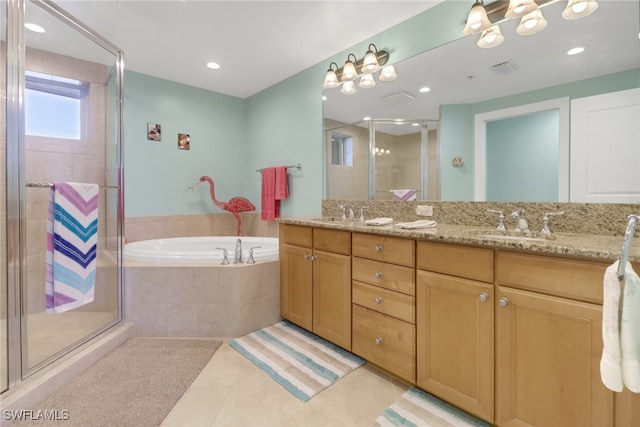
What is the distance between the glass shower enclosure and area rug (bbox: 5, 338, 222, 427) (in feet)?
0.69

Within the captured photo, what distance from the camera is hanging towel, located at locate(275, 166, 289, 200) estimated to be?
3.16 meters

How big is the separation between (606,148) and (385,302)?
4.29 feet

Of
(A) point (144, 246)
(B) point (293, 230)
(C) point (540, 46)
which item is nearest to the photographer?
(C) point (540, 46)

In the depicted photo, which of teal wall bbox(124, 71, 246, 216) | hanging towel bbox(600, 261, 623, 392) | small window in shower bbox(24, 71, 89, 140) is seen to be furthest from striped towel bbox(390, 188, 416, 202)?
small window in shower bbox(24, 71, 89, 140)

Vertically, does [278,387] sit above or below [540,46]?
below

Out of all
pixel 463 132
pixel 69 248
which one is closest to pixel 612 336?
pixel 463 132

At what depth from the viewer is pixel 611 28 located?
55.5 inches

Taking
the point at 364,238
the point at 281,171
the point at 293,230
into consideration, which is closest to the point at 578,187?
the point at 364,238

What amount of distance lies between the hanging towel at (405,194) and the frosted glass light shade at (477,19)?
3.43 ft

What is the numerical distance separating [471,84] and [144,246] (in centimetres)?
309

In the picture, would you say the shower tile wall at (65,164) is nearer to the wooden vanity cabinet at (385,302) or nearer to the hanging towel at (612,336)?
the wooden vanity cabinet at (385,302)

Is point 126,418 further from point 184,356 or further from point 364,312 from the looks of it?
point 364,312

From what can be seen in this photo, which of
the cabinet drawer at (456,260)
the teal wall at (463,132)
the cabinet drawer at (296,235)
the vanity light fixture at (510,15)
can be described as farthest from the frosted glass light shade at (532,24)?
the cabinet drawer at (296,235)

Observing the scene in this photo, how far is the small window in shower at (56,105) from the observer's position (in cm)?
212
